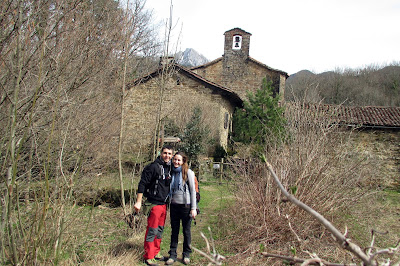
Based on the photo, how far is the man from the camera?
4.21 m

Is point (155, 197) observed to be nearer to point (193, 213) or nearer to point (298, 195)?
point (193, 213)

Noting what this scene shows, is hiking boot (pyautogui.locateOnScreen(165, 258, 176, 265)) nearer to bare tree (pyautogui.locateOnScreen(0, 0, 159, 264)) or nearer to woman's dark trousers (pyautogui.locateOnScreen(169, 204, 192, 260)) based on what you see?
woman's dark trousers (pyautogui.locateOnScreen(169, 204, 192, 260))

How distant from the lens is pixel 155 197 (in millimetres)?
4312

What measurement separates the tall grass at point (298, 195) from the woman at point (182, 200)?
1083mm

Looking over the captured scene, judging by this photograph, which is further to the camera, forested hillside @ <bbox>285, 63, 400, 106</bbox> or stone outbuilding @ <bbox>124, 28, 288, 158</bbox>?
forested hillside @ <bbox>285, 63, 400, 106</bbox>

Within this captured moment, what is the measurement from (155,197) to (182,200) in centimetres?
40

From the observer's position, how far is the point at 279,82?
22.3 meters

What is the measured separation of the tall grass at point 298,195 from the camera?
4859 mm

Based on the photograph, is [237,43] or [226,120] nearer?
[226,120]

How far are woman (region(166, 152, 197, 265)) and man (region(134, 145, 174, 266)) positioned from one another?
0.12 m

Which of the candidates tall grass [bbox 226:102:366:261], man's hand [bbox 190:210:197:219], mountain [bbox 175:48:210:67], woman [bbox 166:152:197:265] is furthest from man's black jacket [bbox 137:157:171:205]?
mountain [bbox 175:48:210:67]

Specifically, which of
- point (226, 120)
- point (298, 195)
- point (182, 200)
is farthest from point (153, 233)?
point (226, 120)

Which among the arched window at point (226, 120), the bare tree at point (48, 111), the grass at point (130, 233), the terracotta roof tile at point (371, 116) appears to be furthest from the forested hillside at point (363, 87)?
the bare tree at point (48, 111)

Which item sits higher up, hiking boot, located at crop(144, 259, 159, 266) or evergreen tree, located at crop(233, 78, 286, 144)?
evergreen tree, located at crop(233, 78, 286, 144)
